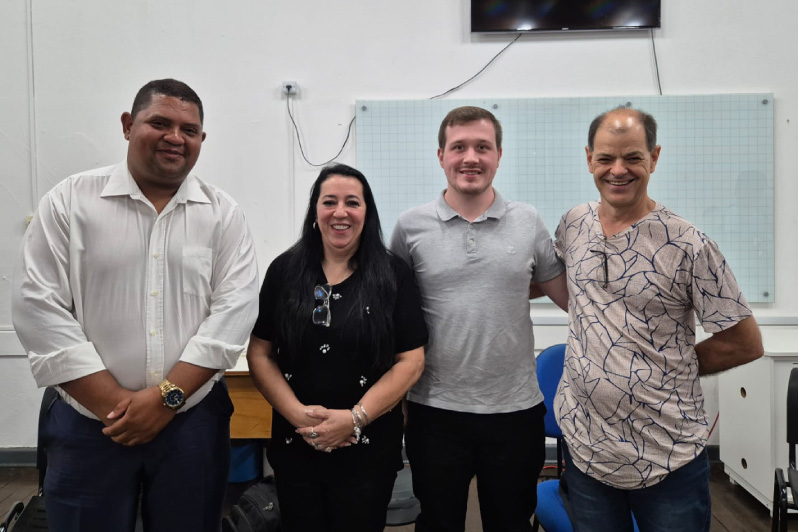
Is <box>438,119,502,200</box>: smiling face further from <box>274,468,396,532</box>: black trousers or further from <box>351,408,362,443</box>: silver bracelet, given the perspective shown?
<box>274,468,396,532</box>: black trousers

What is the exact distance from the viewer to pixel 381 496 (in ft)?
4.66

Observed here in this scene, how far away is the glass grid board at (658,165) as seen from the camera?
3010mm

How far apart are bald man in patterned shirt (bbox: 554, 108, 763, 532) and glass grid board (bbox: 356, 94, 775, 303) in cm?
186

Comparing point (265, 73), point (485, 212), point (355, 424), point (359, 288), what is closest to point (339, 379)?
point (355, 424)

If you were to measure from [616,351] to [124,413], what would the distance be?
4.06 feet

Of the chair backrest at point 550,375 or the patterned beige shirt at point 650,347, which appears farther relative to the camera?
the chair backrest at point 550,375

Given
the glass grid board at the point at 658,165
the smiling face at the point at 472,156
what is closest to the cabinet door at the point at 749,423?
the glass grid board at the point at 658,165

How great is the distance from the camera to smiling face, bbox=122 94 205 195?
1.31 metres

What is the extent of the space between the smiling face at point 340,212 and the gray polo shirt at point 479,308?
0.24 m

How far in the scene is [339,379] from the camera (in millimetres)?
1396

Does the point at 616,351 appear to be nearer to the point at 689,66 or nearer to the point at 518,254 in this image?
the point at 518,254

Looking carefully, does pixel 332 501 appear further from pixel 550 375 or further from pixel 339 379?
pixel 550 375

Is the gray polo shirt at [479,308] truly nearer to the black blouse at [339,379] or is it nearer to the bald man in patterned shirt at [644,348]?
the black blouse at [339,379]

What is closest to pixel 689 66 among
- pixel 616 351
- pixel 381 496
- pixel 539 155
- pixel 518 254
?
pixel 539 155
